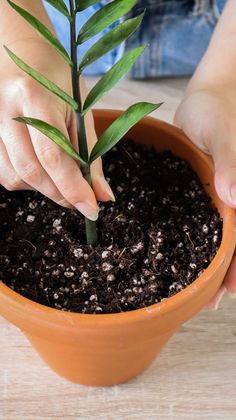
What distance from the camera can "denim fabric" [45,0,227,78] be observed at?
2.90 ft

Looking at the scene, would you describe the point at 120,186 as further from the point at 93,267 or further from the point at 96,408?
the point at 96,408

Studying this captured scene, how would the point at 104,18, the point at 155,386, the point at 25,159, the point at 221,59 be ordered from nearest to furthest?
the point at 104,18, the point at 25,159, the point at 155,386, the point at 221,59

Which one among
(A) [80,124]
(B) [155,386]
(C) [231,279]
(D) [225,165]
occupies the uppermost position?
(A) [80,124]

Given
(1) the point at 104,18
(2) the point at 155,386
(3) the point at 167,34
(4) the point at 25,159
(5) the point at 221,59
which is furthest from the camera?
(3) the point at 167,34

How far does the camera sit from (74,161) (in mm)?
503

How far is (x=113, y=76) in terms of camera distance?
431 millimetres

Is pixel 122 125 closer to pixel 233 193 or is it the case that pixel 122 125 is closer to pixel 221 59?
pixel 233 193

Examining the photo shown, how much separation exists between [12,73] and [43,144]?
0.11 m

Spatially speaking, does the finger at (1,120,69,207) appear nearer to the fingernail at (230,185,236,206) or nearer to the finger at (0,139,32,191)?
the finger at (0,139,32,191)

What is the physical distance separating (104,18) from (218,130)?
236 mm

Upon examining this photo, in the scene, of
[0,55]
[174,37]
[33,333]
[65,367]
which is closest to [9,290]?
[33,333]

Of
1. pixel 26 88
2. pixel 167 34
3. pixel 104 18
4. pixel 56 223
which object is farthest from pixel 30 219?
pixel 167 34

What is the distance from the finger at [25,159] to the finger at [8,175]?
0.05 ft

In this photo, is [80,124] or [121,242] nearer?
[80,124]
